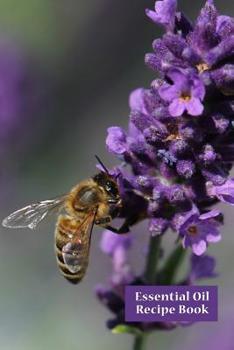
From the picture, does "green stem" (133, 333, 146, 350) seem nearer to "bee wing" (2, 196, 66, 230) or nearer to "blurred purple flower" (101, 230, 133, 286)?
"blurred purple flower" (101, 230, 133, 286)

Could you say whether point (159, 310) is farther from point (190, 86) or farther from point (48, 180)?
point (48, 180)

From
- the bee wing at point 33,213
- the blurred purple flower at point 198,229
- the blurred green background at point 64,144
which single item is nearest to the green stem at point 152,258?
the blurred purple flower at point 198,229

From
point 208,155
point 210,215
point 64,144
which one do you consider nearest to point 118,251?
point 210,215

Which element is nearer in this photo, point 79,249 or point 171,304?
point 79,249

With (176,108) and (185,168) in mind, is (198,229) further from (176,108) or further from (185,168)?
(176,108)

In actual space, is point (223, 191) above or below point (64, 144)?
below

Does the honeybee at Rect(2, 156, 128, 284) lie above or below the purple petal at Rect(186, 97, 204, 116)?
below

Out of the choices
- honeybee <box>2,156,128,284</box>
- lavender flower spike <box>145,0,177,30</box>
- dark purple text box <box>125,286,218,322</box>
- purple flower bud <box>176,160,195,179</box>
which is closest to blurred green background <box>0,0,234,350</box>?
honeybee <box>2,156,128,284</box>
